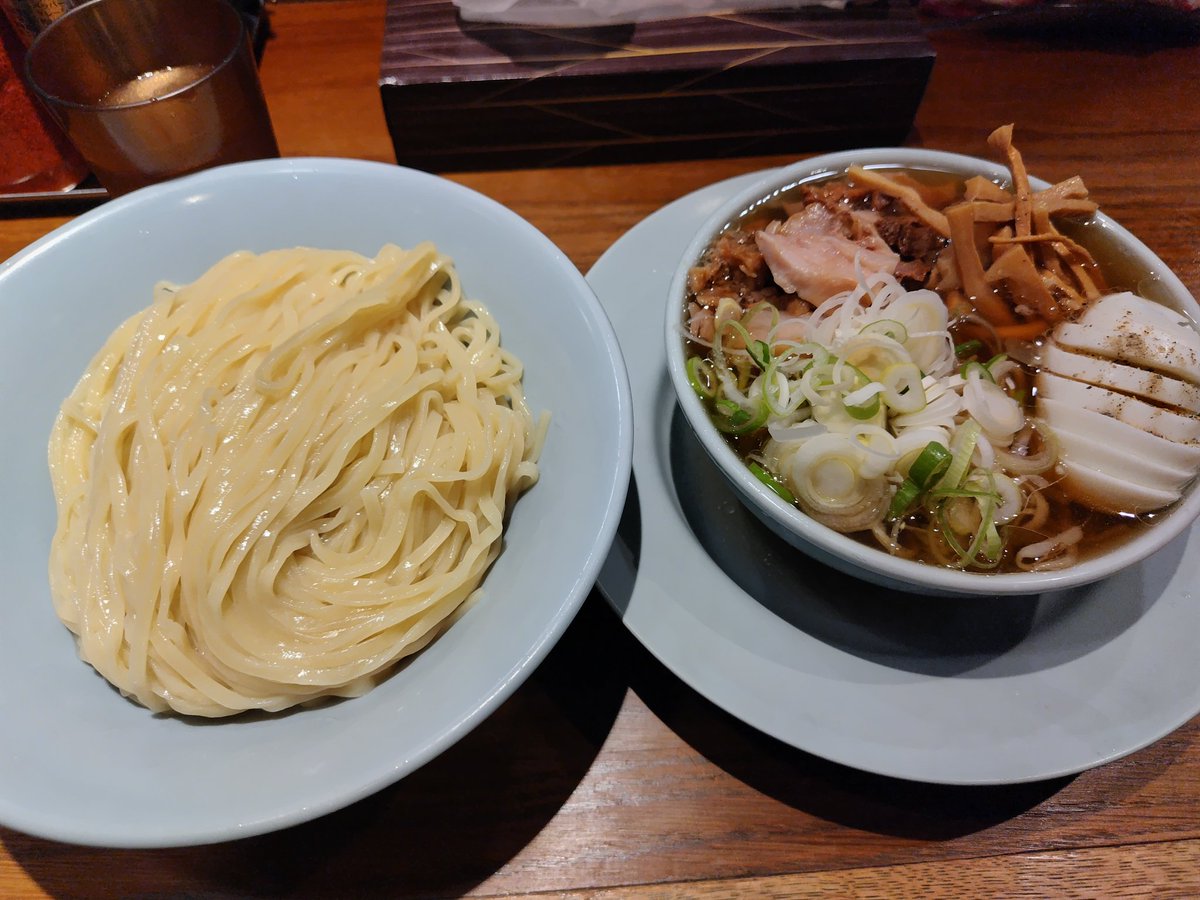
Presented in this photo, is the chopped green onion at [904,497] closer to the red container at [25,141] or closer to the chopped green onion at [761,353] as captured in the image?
the chopped green onion at [761,353]

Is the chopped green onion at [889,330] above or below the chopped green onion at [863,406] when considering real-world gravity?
above

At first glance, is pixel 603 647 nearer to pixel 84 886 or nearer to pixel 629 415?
pixel 629 415

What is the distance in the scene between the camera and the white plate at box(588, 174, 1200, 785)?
109cm

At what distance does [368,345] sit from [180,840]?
0.82 meters

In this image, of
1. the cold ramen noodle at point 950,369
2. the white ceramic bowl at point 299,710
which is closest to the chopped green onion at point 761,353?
the cold ramen noodle at point 950,369

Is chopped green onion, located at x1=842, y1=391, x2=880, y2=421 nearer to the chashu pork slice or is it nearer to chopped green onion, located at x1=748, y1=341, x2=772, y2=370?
chopped green onion, located at x1=748, y1=341, x2=772, y2=370

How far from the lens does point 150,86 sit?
179cm

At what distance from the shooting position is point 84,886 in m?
1.12

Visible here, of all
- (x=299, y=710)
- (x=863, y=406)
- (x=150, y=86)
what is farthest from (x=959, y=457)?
(x=150, y=86)

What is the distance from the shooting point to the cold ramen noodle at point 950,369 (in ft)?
3.85

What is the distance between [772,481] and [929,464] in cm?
24

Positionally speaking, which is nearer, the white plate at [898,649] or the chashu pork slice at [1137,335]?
the white plate at [898,649]

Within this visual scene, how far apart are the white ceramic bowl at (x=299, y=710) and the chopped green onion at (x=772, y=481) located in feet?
0.85

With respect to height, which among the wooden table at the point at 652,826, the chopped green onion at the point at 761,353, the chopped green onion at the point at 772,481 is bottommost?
the wooden table at the point at 652,826
